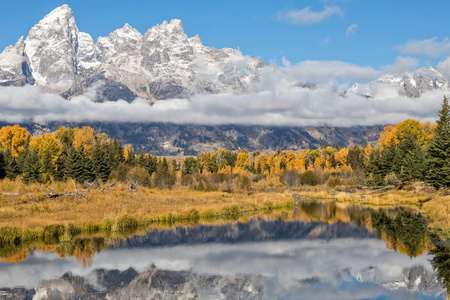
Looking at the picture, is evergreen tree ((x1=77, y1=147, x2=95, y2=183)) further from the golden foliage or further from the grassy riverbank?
the grassy riverbank

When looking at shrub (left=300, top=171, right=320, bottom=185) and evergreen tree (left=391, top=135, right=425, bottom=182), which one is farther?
shrub (left=300, top=171, right=320, bottom=185)

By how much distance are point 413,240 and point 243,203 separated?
30278 millimetres

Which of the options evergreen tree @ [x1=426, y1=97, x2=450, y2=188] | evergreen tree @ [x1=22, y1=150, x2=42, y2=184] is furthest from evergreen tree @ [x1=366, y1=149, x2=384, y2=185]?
evergreen tree @ [x1=22, y1=150, x2=42, y2=184]

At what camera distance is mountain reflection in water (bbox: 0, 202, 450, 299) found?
23.1 metres

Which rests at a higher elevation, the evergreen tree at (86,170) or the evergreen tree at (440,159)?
the evergreen tree at (440,159)

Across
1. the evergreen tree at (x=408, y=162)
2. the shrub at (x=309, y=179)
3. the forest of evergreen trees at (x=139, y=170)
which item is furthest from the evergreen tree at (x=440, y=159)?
the shrub at (x=309, y=179)

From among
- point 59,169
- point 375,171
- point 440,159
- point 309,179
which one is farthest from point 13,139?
point 440,159

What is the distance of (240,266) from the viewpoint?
29266 millimetres

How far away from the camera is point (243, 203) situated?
64.6 m

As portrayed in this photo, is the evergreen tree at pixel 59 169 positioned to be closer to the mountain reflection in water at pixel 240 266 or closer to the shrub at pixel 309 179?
the mountain reflection in water at pixel 240 266

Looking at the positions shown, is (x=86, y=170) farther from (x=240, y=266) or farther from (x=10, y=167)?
(x=240, y=266)

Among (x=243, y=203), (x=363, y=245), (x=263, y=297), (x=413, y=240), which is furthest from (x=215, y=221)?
(x=263, y=297)

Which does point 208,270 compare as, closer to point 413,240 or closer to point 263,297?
point 263,297

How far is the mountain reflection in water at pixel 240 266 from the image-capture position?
23141 millimetres
